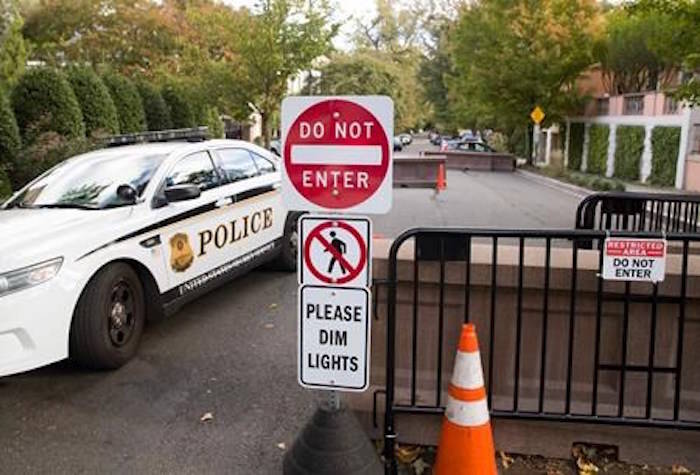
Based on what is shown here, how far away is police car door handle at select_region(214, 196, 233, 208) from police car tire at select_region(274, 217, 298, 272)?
1329 mm

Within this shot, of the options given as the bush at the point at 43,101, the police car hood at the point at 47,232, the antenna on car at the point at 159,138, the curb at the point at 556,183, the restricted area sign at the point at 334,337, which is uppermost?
the bush at the point at 43,101

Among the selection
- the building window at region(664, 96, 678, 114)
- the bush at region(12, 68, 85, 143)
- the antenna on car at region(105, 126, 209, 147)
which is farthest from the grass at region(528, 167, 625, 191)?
the antenna on car at region(105, 126, 209, 147)

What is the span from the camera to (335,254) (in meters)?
3.33

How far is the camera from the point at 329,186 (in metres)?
3.31

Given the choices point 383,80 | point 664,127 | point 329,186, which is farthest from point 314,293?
point 383,80

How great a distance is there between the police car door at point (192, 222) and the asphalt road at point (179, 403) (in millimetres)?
537

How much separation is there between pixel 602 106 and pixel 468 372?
109 ft

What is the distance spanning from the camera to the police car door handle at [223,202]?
647 centimetres

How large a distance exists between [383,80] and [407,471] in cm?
4599

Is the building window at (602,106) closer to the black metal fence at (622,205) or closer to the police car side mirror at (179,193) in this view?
the black metal fence at (622,205)

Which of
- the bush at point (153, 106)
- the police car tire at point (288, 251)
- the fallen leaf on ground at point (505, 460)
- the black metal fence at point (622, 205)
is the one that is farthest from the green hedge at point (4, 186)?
the fallen leaf on ground at point (505, 460)

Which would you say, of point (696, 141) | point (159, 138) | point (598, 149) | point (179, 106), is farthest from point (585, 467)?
point (598, 149)

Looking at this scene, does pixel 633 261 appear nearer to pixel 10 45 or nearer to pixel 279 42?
pixel 279 42

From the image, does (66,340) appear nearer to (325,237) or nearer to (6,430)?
(6,430)
